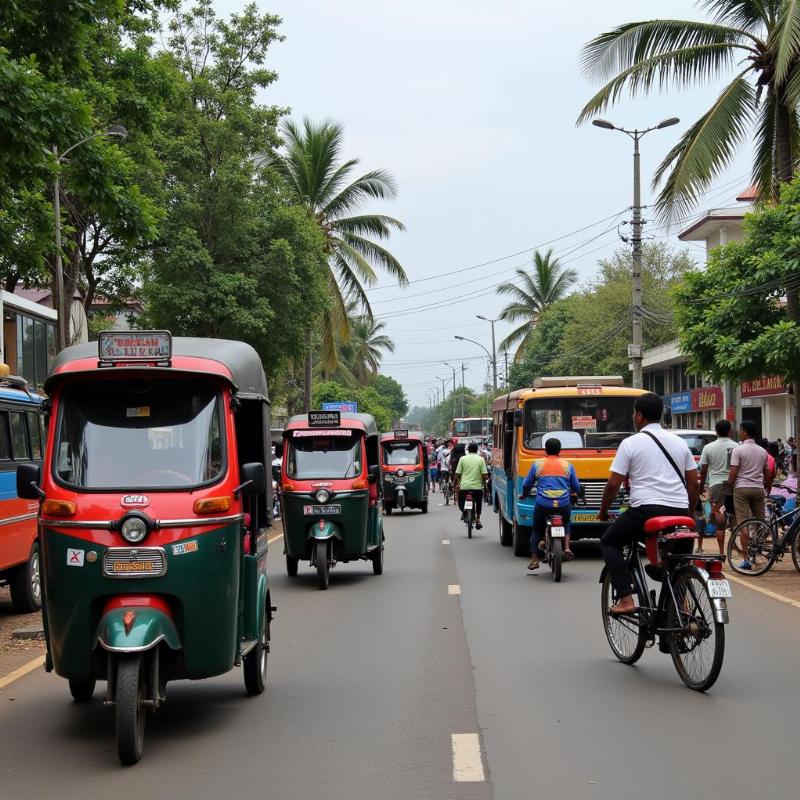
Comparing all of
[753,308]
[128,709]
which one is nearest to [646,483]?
[128,709]

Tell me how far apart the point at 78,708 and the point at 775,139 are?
1497cm

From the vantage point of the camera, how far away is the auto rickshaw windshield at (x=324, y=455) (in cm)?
1641

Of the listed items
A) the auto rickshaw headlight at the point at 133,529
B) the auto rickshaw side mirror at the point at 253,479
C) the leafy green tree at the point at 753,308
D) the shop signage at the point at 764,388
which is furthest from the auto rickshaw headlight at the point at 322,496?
the shop signage at the point at 764,388

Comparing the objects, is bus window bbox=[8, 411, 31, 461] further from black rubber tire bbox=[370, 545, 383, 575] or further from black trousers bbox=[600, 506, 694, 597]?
black trousers bbox=[600, 506, 694, 597]

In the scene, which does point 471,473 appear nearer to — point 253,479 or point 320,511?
point 320,511

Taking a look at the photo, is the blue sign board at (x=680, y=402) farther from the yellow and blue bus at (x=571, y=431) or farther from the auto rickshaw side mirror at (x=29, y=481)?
the auto rickshaw side mirror at (x=29, y=481)

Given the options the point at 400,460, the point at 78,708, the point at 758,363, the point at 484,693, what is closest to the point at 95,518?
the point at 78,708

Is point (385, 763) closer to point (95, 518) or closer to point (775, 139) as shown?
point (95, 518)

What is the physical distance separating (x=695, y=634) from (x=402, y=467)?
2600 centimetres

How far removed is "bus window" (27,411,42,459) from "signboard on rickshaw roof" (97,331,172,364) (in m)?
7.70

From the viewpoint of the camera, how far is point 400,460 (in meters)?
34.1

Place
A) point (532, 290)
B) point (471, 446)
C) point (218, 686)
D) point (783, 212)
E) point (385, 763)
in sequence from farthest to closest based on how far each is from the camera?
1. point (532, 290)
2. point (471, 446)
3. point (783, 212)
4. point (218, 686)
5. point (385, 763)

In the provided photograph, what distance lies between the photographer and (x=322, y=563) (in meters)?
15.4

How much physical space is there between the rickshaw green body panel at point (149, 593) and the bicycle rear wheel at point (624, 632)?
3315 mm
